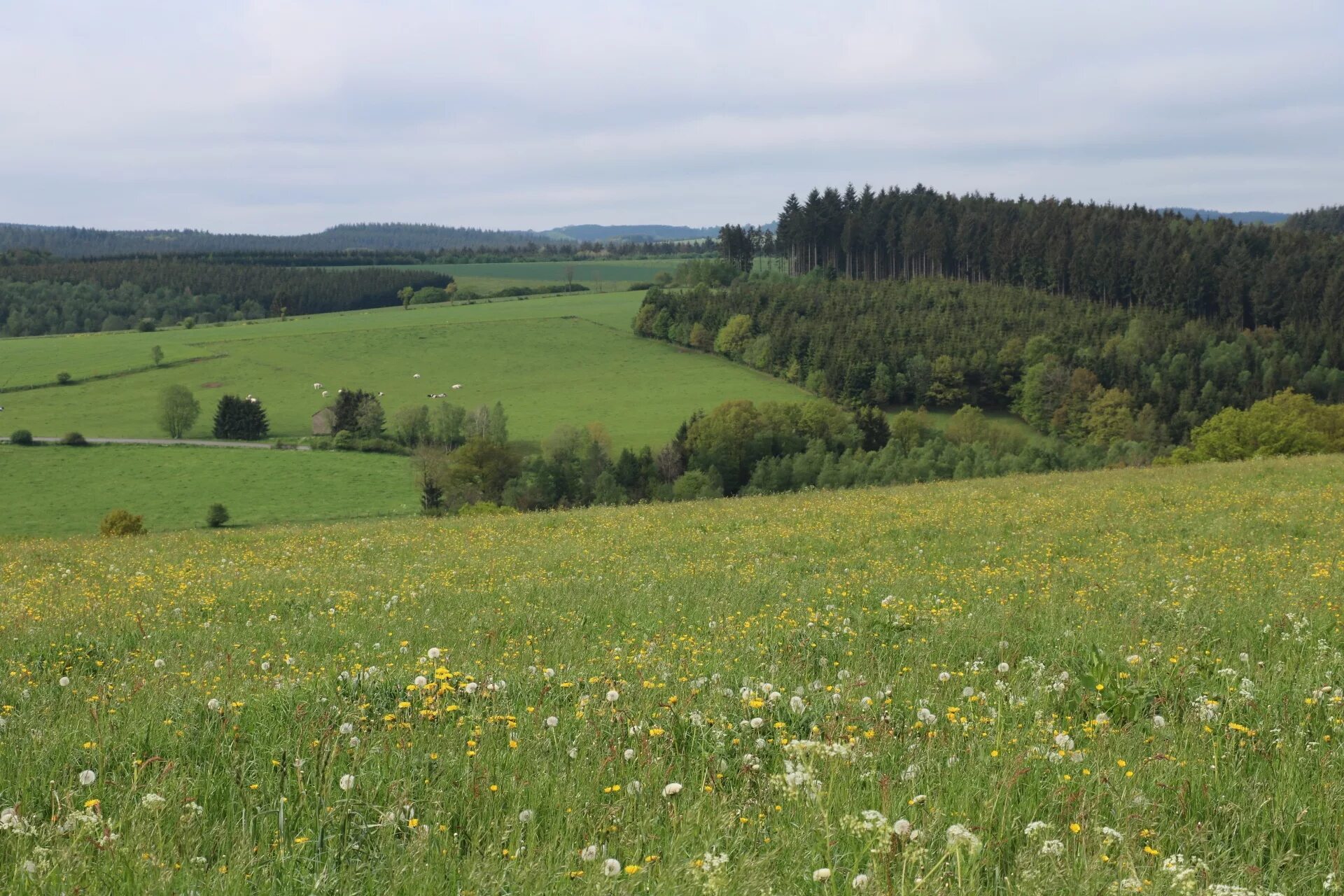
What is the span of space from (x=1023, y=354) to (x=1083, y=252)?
35.3 metres


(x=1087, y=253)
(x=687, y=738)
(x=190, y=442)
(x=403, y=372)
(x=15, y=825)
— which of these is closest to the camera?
(x=15, y=825)

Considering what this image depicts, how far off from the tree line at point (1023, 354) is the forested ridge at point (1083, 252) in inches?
187

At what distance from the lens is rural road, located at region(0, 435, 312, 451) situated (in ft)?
335

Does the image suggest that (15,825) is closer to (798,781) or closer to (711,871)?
(711,871)

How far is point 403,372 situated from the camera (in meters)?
139

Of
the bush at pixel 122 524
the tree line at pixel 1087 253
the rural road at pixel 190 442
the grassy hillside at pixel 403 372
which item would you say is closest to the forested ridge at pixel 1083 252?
the tree line at pixel 1087 253

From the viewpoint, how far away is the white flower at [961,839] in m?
3.95

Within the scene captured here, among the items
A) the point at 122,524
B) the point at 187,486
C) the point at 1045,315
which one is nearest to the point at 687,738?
the point at 122,524

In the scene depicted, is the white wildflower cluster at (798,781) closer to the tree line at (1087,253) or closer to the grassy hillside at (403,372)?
the grassy hillside at (403,372)

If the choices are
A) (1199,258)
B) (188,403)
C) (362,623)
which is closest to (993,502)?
(362,623)

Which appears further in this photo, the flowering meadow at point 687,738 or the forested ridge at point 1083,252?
the forested ridge at point 1083,252

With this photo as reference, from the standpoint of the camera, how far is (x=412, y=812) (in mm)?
4645

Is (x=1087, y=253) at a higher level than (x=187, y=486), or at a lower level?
higher

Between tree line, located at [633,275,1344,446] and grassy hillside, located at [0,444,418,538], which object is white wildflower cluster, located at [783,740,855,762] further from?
tree line, located at [633,275,1344,446]
